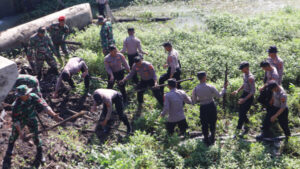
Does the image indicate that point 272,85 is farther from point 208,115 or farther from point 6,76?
point 6,76

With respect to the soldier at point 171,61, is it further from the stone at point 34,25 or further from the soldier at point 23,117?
the stone at point 34,25

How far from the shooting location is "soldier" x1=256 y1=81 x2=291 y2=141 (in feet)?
21.9

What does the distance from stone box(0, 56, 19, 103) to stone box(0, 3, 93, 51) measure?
4497mm

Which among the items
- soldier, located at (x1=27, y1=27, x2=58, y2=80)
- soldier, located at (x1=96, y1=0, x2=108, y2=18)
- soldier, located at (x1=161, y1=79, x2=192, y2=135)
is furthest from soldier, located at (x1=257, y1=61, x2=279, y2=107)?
soldier, located at (x1=96, y1=0, x2=108, y2=18)

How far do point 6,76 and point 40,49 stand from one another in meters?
2.64

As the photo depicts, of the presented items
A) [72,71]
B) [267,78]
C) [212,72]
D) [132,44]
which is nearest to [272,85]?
[267,78]

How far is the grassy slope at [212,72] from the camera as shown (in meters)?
6.53

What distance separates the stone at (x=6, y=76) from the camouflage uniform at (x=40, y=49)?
2.29 meters

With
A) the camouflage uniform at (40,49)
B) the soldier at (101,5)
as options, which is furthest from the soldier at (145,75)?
the soldier at (101,5)

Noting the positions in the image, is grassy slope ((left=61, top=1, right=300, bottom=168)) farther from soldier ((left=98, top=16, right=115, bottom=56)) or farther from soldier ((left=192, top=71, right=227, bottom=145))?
soldier ((left=98, top=16, right=115, bottom=56))

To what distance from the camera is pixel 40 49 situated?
32.4 ft

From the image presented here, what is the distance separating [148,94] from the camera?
966 cm

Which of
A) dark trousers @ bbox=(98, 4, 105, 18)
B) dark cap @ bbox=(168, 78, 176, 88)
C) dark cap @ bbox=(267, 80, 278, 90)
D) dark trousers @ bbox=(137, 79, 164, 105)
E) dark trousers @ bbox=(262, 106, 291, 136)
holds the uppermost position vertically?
dark trousers @ bbox=(98, 4, 105, 18)

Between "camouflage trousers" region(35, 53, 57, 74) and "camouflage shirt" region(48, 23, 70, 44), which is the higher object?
"camouflage shirt" region(48, 23, 70, 44)
